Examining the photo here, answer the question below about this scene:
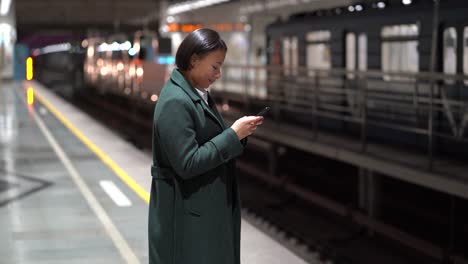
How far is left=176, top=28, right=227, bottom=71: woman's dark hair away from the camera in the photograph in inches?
118

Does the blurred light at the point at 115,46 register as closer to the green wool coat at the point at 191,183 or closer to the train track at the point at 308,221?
the train track at the point at 308,221

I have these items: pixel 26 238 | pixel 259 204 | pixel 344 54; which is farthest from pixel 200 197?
pixel 344 54

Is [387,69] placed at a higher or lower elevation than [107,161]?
higher

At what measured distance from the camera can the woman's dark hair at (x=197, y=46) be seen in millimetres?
2988

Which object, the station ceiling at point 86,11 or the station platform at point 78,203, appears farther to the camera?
the station ceiling at point 86,11

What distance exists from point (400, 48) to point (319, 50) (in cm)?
342

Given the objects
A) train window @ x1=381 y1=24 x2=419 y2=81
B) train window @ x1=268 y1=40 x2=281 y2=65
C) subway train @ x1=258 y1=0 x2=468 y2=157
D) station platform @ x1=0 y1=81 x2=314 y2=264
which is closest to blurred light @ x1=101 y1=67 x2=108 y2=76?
train window @ x1=268 y1=40 x2=281 y2=65

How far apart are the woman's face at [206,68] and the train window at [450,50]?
7.97 m

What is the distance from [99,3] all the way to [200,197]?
108ft

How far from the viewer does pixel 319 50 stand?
15.2 meters

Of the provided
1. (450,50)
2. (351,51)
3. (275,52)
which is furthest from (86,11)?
(450,50)

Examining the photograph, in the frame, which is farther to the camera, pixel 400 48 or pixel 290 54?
pixel 290 54

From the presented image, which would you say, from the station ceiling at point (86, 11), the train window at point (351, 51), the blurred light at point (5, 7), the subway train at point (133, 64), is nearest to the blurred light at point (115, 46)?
the subway train at point (133, 64)

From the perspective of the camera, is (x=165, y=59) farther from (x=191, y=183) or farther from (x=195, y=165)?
(x=195, y=165)
